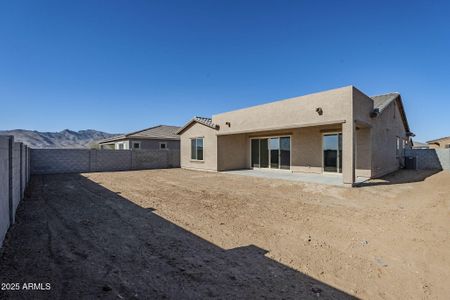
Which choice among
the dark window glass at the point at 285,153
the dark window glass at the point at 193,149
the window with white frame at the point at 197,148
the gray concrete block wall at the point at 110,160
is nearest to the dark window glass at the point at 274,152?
the dark window glass at the point at 285,153

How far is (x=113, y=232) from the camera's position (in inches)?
174

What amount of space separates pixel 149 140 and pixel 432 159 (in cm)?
2472

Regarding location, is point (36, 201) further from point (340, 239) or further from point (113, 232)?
point (340, 239)

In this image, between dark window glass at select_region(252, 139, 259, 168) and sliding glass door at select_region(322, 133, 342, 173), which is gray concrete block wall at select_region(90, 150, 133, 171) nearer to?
dark window glass at select_region(252, 139, 259, 168)

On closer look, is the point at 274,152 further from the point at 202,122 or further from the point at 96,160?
the point at 96,160

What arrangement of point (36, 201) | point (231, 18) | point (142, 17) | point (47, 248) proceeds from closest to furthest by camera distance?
1. point (47, 248)
2. point (36, 201)
3. point (142, 17)
4. point (231, 18)

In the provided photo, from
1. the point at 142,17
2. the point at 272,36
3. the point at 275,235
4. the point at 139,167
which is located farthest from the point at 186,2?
the point at 139,167

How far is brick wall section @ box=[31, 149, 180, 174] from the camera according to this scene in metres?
15.8

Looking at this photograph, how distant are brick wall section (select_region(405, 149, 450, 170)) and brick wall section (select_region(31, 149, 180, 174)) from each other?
19.9 m

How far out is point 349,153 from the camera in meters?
9.61

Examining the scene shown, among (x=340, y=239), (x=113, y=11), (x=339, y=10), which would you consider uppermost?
(x=339, y=10)

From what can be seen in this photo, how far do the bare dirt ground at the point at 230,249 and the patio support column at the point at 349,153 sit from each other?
2449 mm

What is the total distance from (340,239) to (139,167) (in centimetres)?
1819

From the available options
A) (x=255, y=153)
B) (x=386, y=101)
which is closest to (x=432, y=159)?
(x=386, y=101)
